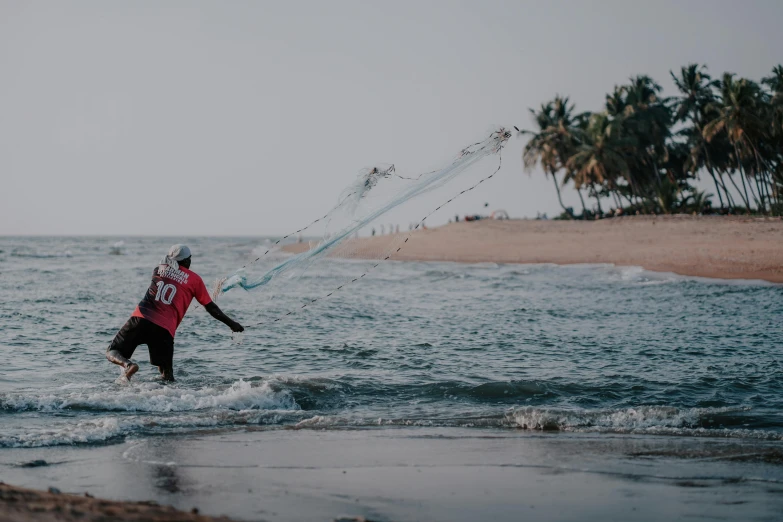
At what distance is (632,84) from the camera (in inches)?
2422

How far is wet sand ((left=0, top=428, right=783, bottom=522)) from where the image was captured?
163 inches

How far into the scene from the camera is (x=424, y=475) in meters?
4.93

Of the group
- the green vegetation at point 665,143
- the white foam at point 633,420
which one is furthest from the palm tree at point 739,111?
the white foam at point 633,420

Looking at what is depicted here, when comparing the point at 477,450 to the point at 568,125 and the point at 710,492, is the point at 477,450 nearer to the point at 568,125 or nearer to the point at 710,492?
the point at 710,492

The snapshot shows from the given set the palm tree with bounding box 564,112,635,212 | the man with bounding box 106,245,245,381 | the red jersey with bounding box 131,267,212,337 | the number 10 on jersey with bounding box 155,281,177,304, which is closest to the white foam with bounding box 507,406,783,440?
the man with bounding box 106,245,245,381

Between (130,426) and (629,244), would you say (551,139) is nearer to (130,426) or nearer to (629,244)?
(629,244)

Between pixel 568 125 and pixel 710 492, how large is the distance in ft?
196

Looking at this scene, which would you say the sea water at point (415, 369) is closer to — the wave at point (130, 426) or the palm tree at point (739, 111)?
the wave at point (130, 426)

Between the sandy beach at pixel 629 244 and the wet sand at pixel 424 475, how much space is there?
14.7m

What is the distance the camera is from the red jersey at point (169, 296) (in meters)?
7.98

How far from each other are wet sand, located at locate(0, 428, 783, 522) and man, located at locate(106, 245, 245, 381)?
2.10 meters

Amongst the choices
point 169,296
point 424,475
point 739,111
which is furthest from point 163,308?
point 739,111

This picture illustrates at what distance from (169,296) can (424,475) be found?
13.6 feet

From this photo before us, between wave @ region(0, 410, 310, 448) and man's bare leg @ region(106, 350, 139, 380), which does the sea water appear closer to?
wave @ region(0, 410, 310, 448)
